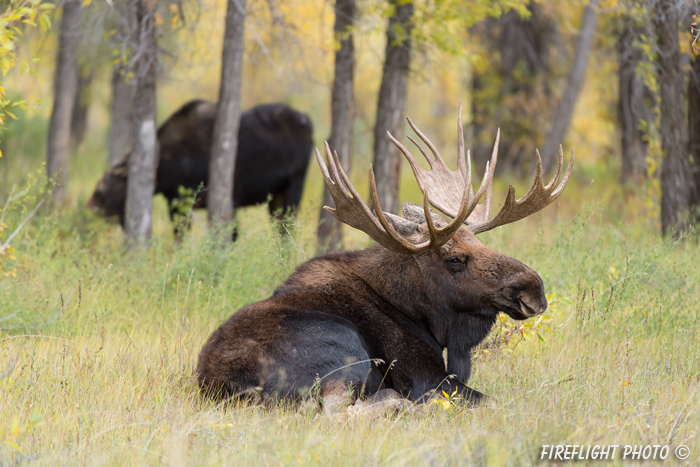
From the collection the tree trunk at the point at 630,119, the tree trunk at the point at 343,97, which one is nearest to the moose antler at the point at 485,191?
the tree trunk at the point at 343,97

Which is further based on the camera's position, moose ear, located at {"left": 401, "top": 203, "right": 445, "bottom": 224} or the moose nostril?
moose ear, located at {"left": 401, "top": 203, "right": 445, "bottom": 224}

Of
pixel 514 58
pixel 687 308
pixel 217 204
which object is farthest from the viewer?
pixel 514 58

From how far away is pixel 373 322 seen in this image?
15.1 ft

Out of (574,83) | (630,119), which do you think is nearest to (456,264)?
(630,119)

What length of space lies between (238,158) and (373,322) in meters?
5.80

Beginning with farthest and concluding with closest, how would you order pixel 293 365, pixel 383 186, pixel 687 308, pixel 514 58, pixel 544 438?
pixel 514 58, pixel 383 186, pixel 687 308, pixel 293 365, pixel 544 438

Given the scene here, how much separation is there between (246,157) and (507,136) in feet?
25.4

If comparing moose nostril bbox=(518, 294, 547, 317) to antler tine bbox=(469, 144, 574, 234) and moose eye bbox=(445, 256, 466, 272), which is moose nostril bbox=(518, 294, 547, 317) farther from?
antler tine bbox=(469, 144, 574, 234)

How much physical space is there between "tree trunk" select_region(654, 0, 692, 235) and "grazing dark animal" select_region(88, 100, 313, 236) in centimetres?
459

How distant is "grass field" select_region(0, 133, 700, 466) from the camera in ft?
11.4

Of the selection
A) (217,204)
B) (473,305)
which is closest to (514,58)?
(217,204)

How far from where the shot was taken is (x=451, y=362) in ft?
15.4

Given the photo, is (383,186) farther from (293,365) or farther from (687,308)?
(293,365)

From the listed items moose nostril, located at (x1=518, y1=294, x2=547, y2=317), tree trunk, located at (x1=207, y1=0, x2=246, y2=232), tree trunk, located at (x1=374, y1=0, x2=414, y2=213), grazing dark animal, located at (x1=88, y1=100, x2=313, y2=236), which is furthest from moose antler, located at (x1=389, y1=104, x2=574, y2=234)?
grazing dark animal, located at (x1=88, y1=100, x2=313, y2=236)
